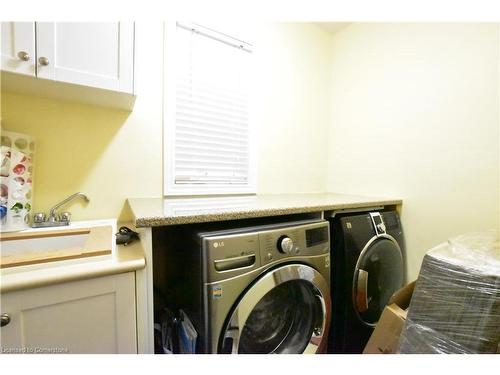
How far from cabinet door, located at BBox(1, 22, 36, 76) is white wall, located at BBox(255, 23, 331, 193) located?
4.16 feet

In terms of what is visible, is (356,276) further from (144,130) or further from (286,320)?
(144,130)

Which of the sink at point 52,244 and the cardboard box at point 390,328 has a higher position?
the sink at point 52,244

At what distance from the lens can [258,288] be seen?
2.74 feet

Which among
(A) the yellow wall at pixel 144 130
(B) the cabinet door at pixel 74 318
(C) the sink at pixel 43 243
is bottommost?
(B) the cabinet door at pixel 74 318

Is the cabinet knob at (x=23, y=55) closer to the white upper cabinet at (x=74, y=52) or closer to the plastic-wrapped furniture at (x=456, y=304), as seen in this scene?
the white upper cabinet at (x=74, y=52)

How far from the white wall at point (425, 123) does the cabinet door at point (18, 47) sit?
1971mm

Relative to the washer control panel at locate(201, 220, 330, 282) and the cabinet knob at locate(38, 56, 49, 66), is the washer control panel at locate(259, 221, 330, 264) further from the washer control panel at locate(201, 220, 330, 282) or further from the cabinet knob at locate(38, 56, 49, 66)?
the cabinet knob at locate(38, 56, 49, 66)

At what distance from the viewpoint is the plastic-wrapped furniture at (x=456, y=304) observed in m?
0.59

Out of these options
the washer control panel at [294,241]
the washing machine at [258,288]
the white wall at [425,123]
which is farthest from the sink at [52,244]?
the white wall at [425,123]

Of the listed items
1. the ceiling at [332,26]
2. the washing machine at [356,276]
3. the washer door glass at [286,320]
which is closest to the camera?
the washer door glass at [286,320]

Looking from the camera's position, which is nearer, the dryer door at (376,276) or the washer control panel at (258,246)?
the washer control panel at (258,246)

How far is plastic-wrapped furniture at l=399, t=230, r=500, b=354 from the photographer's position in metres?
0.59

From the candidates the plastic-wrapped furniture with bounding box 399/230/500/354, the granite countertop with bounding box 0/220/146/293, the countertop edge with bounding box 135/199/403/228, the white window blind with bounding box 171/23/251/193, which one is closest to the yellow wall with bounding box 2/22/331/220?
the white window blind with bounding box 171/23/251/193
